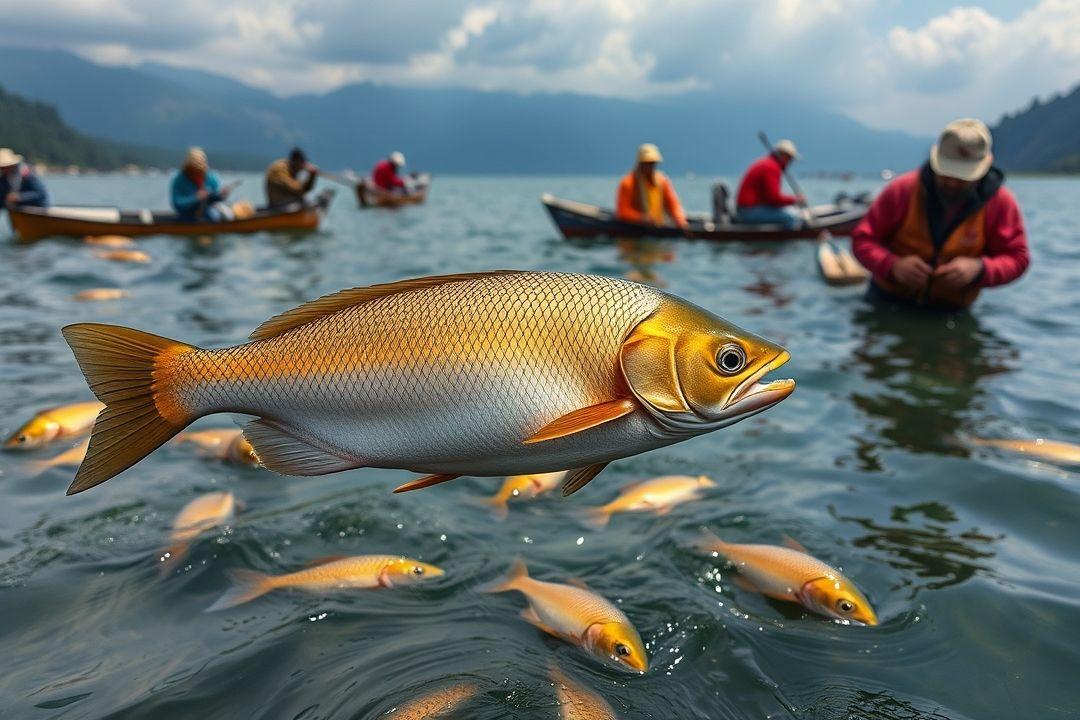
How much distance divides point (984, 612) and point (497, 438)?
322 centimetres

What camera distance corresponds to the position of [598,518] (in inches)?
198

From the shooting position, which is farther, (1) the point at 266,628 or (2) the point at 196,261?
(2) the point at 196,261

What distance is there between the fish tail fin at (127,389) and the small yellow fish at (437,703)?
1.50m

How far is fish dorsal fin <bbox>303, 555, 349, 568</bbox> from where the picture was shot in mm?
4176

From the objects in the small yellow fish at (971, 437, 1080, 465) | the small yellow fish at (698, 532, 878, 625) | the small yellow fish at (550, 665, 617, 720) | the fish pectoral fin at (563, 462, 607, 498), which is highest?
the fish pectoral fin at (563, 462, 607, 498)

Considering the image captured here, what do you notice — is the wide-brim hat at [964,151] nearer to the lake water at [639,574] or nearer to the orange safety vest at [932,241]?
the orange safety vest at [932,241]

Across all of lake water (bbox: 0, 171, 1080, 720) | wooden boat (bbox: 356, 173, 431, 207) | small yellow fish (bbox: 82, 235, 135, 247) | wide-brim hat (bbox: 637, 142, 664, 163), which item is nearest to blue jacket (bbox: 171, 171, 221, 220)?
small yellow fish (bbox: 82, 235, 135, 247)

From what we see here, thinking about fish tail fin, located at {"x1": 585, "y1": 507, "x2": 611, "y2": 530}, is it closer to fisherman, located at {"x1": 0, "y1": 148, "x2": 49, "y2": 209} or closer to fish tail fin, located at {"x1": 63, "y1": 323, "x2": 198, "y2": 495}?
fish tail fin, located at {"x1": 63, "y1": 323, "x2": 198, "y2": 495}

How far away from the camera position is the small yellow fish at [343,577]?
399 centimetres

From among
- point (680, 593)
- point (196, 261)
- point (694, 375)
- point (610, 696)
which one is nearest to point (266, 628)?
point (610, 696)

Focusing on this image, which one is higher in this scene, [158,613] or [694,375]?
[694,375]

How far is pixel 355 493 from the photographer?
5.46 metres

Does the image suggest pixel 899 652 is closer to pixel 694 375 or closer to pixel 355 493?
pixel 694 375

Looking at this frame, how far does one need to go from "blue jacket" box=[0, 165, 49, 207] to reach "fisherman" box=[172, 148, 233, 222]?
3.51 m
